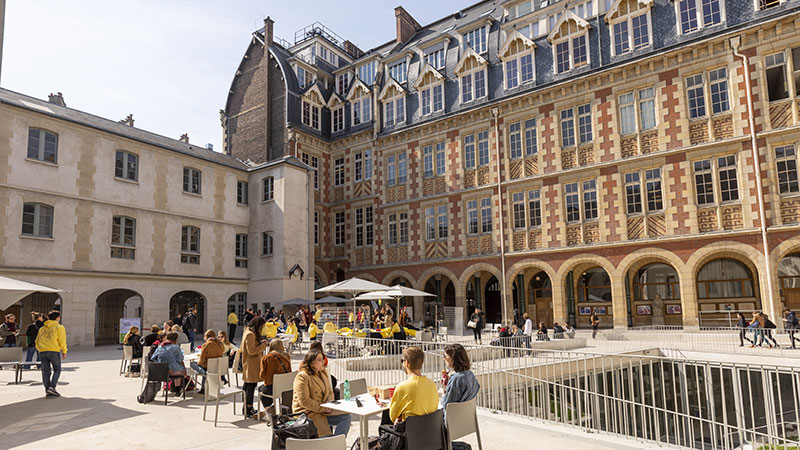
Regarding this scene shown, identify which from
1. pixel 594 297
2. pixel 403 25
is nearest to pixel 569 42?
pixel 403 25

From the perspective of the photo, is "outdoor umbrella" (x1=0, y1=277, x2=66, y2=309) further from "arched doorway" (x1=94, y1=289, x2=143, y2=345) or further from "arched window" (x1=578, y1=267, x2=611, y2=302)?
"arched window" (x1=578, y1=267, x2=611, y2=302)

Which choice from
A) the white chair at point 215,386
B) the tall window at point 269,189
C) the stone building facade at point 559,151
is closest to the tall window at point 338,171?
the stone building facade at point 559,151

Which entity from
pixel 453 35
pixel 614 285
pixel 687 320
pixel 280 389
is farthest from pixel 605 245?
pixel 280 389

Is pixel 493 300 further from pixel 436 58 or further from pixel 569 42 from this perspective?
pixel 569 42

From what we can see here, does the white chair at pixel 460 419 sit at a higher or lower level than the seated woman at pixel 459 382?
lower

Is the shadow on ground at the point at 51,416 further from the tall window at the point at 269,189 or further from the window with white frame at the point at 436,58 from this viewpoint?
the window with white frame at the point at 436,58

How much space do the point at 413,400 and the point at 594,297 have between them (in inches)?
916

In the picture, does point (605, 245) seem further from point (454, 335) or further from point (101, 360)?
point (101, 360)

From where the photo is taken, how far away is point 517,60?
1037 inches

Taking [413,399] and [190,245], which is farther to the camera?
[190,245]

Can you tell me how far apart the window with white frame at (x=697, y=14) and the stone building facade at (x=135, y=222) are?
19.7 meters

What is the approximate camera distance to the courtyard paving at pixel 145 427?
6.80 metres

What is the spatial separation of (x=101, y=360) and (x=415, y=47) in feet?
78.3

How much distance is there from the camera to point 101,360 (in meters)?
16.2
